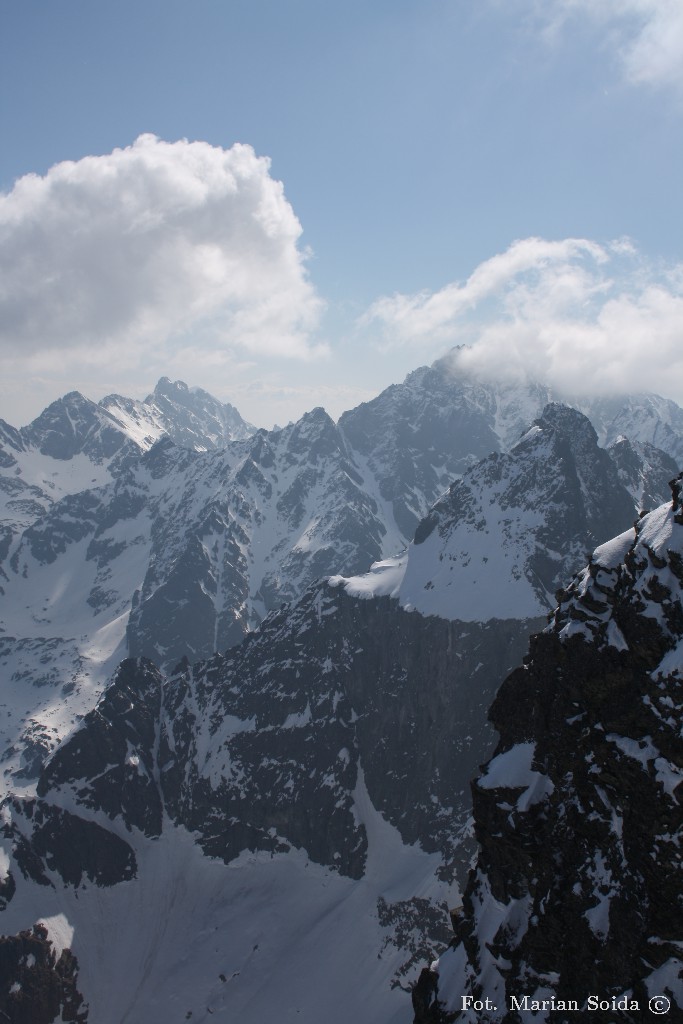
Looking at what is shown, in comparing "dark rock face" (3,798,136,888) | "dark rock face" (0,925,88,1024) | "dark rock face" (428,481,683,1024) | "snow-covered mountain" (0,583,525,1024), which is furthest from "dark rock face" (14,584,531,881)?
"dark rock face" (428,481,683,1024)

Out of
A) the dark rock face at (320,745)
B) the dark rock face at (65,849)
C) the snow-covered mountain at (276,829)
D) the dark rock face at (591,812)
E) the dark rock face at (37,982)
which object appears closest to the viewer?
the dark rock face at (591,812)

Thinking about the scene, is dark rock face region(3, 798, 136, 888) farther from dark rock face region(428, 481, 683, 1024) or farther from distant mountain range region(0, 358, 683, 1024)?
dark rock face region(428, 481, 683, 1024)

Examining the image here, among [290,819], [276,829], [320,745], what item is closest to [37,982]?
[276,829]

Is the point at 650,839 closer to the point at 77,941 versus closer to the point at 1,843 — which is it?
the point at 77,941

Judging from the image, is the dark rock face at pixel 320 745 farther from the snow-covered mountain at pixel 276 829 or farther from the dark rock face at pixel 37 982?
the dark rock face at pixel 37 982

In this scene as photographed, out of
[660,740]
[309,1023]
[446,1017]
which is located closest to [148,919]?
[309,1023]

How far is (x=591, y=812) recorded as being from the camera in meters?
56.6

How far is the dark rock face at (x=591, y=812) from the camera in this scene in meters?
51.7

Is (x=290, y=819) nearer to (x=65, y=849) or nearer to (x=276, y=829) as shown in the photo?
(x=276, y=829)

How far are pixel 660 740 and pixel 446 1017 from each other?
30272mm

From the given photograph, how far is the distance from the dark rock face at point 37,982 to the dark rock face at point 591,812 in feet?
381

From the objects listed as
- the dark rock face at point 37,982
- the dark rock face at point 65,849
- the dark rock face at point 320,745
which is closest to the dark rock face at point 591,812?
the dark rock face at point 320,745

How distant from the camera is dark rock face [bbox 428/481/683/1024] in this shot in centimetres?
5166

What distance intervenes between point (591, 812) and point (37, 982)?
13912 centimetres
